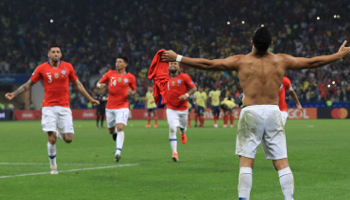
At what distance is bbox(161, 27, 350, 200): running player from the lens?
19.7 feet

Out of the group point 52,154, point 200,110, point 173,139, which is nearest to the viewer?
point 52,154

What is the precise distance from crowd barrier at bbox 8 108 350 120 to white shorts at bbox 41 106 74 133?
28.3m

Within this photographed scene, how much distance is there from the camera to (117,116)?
45.1 ft

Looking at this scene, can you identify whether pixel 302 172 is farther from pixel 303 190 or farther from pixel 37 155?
pixel 37 155

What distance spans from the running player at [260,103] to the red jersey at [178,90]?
7572mm

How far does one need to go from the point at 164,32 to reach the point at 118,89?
35854mm

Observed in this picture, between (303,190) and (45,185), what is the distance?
14.0 ft

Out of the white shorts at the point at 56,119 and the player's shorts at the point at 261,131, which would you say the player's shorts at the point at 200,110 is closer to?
the white shorts at the point at 56,119

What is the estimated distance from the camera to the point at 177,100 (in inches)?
541

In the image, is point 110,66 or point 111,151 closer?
point 111,151

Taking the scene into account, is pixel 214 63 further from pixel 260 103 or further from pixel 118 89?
pixel 118 89

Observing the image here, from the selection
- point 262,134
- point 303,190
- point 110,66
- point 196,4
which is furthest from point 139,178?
point 196,4

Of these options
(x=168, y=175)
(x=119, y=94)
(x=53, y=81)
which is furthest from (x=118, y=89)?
(x=168, y=175)

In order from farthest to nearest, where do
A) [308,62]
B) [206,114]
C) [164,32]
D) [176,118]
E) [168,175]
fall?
[164,32], [206,114], [176,118], [168,175], [308,62]
